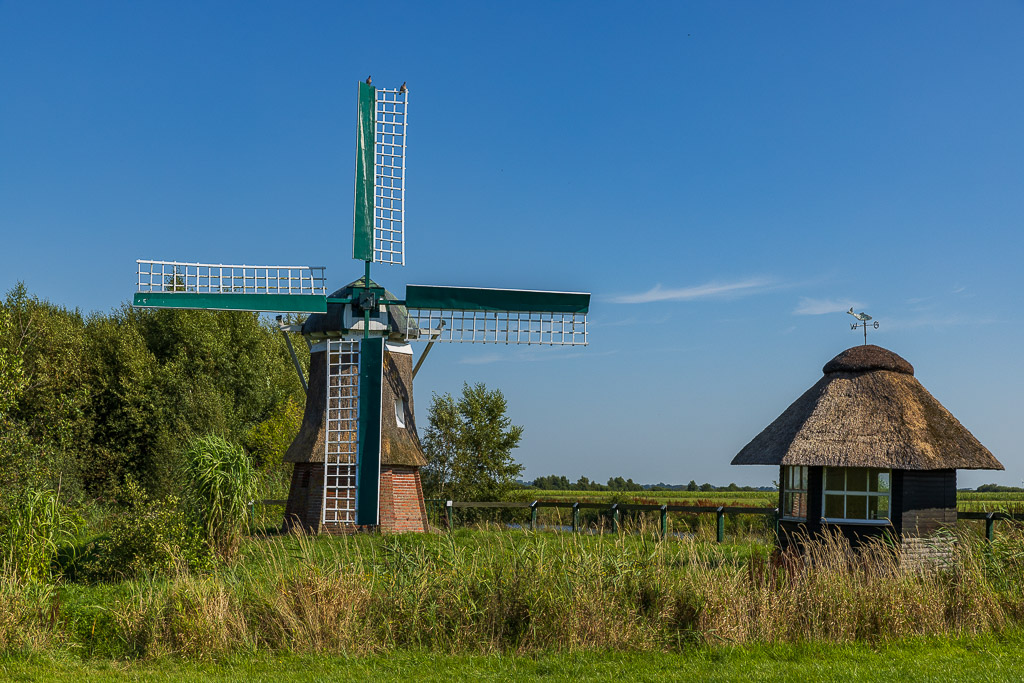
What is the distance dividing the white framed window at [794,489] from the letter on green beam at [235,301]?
9249 millimetres

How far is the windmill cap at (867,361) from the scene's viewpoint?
54.3 ft

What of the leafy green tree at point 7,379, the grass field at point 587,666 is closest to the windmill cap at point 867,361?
the grass field at point 587,666

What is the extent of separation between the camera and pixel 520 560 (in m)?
11.0

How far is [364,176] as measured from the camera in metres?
19.1

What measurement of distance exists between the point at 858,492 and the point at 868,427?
1155 mm

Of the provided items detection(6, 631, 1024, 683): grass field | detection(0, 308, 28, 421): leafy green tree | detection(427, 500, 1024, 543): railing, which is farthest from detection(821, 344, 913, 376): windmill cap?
detection(0, 308, 28, 421): leafy green tree

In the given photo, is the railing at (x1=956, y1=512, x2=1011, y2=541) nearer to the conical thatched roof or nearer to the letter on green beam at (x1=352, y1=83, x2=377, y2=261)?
the conical thatched roof

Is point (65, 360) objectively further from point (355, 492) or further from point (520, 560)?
point (520, 560)

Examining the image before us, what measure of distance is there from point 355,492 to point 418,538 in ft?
5.11

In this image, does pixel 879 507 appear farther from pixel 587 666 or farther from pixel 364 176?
pixel 364 176

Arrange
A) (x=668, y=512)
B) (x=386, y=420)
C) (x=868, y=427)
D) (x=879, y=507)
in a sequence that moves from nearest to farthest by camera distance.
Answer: (x=868, y=427) → (x=879, y=507) → (x=386, y=420) → (x=668, y=512)

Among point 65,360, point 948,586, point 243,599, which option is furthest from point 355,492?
point 65,360

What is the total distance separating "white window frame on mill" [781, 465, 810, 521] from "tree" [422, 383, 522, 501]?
14103 millimetres

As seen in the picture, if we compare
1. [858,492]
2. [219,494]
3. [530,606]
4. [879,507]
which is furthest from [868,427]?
[219,494]
